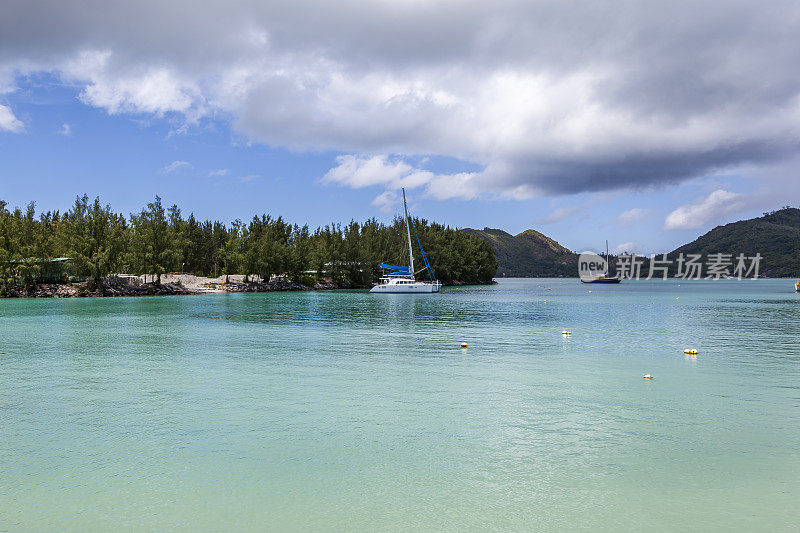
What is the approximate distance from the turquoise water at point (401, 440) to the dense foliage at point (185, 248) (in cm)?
9015

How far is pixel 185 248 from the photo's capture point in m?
162

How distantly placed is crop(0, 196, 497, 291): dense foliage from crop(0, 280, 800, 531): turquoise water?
296 ft

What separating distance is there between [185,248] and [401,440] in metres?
160

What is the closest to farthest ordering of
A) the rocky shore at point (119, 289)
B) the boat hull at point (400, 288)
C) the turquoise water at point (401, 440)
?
the turquoise water at point (401, 440), the rocky shore at point (119, 289), the boat hull at point (400, 288)

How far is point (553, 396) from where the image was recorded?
20.0 metres

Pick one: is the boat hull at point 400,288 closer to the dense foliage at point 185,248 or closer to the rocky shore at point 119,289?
the dense foliage at point 185,248

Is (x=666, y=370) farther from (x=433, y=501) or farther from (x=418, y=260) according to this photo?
(x=418, y=260)

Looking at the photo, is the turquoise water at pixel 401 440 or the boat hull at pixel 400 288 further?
the boat hull at pixel 400 288

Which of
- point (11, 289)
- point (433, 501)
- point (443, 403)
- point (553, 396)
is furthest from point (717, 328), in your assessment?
point (11, 289)

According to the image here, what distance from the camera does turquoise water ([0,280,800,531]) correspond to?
10250mm

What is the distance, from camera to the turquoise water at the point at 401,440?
10250 mm

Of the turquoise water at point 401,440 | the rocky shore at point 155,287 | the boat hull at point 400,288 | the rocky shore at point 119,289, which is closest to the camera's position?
the turquoise water at point 401,440

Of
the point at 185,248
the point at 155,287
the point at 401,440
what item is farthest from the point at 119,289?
the point at 401,440

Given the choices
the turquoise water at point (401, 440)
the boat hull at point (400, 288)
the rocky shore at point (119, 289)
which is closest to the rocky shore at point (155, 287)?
the rocky shore at point (119, 289)
